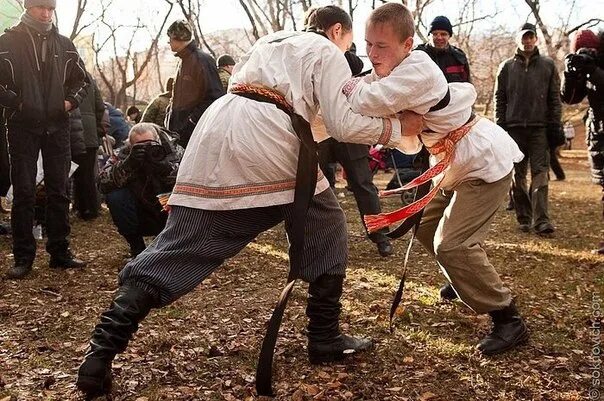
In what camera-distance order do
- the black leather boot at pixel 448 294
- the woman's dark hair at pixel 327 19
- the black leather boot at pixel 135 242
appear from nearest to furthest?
1. the woman's dark hair at pixel 327 19
2. the black leather boot at pixel 448 294
3. the black leather boot at pixel 135 242

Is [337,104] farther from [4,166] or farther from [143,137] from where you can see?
[4,166]

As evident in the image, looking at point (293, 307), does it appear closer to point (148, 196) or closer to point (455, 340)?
point (455, 340)

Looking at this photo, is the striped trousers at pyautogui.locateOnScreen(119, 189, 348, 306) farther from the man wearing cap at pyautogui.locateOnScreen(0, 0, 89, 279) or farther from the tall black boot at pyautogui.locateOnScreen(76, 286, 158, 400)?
the man wearing cap at pyautogui.locateOnScreen(0, 0, 89, 279)

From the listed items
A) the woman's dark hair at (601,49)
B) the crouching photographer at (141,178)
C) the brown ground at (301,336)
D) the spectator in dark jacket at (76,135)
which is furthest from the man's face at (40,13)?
the woman's dark hair at (601,49)

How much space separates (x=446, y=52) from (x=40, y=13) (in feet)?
11.9

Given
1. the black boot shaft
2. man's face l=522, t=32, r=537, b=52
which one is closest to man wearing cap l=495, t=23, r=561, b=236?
man's face l=522, t=32, r=537, b=52

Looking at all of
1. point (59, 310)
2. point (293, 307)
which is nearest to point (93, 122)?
point (59, 310)

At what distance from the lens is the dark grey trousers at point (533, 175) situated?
6395mm

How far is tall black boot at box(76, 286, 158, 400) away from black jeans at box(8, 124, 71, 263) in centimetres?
245

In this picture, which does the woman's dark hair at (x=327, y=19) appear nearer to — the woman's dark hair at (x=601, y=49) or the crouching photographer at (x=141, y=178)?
the crouching photographer at (x=141, y=178)

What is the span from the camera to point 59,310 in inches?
159

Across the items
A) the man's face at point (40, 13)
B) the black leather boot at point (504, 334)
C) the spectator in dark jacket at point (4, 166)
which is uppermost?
the man's face at point (40, 13)

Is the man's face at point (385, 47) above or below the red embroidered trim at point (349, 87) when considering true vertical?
above

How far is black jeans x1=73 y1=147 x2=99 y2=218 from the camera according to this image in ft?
24.5
